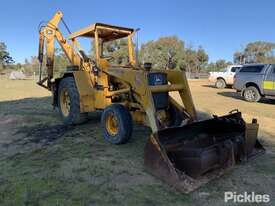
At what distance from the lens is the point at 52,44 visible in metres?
8.36

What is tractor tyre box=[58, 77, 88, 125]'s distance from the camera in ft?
23.2

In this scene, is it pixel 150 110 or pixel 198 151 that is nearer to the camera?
pixel 198 151

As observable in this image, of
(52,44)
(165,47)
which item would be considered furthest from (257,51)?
(52,44)

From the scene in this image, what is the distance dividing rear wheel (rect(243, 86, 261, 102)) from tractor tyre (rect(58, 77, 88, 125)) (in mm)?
9028

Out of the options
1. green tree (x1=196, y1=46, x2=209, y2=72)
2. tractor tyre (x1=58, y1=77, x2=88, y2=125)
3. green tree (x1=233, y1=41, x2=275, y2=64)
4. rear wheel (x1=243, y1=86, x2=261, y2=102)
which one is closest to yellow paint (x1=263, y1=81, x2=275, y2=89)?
rear wheel (x1=243, y1=86, x2=261, y2=102)

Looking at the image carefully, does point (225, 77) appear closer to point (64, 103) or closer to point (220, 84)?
point (220, 84)

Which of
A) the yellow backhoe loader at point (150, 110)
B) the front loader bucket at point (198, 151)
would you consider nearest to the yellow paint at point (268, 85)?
the yellow backhoe loader at point (150, 110)

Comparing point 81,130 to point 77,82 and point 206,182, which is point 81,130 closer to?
point 77,82

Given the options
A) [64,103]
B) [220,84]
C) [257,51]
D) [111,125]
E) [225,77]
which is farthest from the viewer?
[257,51]

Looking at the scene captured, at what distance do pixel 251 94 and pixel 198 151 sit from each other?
10.6 meters

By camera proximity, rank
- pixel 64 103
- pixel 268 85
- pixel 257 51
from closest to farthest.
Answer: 1. pixel 64 103
2. pixel 268 85
3. pixel 257 51

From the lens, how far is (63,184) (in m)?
4.00

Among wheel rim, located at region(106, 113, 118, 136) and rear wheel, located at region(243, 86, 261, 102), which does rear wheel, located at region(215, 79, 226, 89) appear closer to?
rear wheel, located at region(243, 86, 261, 102)

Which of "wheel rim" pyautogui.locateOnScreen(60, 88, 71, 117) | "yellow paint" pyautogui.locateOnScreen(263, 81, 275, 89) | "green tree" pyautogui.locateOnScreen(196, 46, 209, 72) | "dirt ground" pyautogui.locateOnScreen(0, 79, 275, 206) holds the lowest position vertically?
"dirt ground" pyautogui.locateOnScreen(0, 79, 275, 206)
